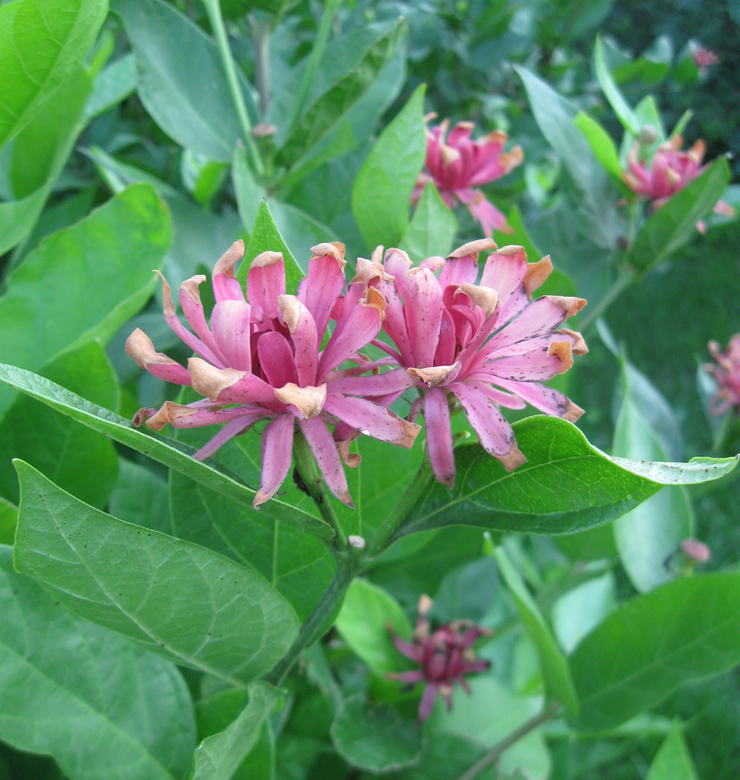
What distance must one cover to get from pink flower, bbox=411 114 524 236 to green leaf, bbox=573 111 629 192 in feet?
0.38

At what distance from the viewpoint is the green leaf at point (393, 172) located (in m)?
0.99

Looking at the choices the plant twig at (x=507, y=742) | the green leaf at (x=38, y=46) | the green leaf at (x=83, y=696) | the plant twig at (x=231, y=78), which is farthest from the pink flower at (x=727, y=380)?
the green leaf at (x=38, y=46)

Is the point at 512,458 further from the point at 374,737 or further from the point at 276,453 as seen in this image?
the point at 374,737

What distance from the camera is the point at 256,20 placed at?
1.55m

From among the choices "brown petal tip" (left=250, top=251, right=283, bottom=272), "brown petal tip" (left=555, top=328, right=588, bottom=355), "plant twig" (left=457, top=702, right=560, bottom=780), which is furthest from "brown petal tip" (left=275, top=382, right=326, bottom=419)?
"plant twig" (left=457, top=702, right=560, bottom=780)

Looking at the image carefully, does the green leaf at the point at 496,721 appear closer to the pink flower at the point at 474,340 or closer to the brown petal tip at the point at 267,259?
the pink flower at the point at 474,340

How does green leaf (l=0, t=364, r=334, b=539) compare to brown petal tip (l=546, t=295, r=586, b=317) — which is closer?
green leaf (l=0, t=364, r=334, b=539)

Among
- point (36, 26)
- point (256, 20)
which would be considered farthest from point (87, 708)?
point (256, 20)

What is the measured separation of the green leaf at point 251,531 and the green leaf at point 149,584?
109 millimetres

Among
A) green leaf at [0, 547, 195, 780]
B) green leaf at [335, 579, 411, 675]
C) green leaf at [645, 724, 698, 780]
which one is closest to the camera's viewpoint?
green leaf at [0, 547, 195, 780]

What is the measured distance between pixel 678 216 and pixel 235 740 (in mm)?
1102

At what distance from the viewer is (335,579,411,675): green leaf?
47.3 inches

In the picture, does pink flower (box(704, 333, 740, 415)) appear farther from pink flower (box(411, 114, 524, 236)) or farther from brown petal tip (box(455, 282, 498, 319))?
brown petal tip (box(455, 282, 498, 319))

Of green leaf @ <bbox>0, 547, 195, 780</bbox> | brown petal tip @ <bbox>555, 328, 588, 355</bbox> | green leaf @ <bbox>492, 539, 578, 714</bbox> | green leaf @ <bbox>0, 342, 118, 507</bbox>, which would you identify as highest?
brown petal tip @ <bbox>555, 328, 588, 355</bbox>
